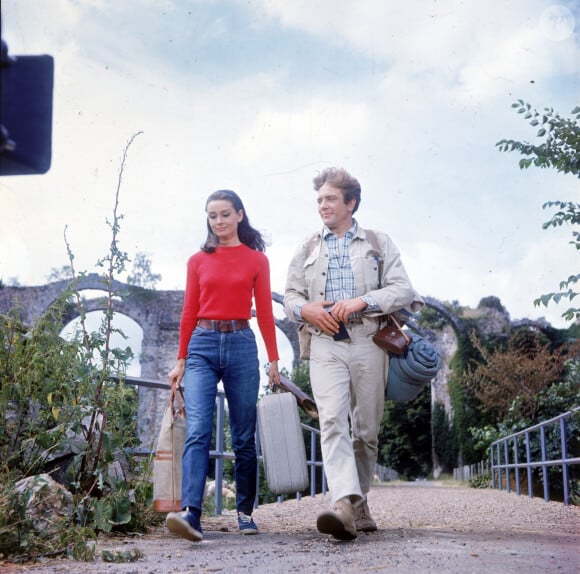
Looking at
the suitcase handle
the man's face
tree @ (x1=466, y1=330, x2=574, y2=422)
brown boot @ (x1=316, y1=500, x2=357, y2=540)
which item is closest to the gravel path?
brown boot @ (x1=316, y1=500, x2=357, y2=540)

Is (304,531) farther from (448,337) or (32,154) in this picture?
(448,337)

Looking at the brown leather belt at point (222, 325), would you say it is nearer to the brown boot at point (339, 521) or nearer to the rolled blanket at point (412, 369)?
the rolled blanket at point (412, 369)

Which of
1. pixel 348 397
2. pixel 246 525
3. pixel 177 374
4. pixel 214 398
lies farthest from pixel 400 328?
pixel 246 525

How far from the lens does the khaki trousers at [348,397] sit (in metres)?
3.24

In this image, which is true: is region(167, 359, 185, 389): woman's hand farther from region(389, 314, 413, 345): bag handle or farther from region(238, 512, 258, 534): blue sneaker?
region(389, 314, 413, 345): bag handle

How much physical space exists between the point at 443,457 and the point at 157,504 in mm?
17754

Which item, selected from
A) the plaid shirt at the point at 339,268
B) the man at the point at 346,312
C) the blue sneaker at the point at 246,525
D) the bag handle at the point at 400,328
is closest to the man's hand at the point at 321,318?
the man at the point at 346,312

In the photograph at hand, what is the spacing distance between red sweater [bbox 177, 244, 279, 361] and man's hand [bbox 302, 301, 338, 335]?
26 cm

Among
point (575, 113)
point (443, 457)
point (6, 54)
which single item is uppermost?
point (575, 113)

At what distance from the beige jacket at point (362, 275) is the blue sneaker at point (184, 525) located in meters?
1.00

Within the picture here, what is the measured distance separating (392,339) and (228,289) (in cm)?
80

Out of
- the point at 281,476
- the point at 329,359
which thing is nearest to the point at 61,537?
the point at 281,476

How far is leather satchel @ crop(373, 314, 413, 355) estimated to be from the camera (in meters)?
3.46

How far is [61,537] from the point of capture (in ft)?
9.46
